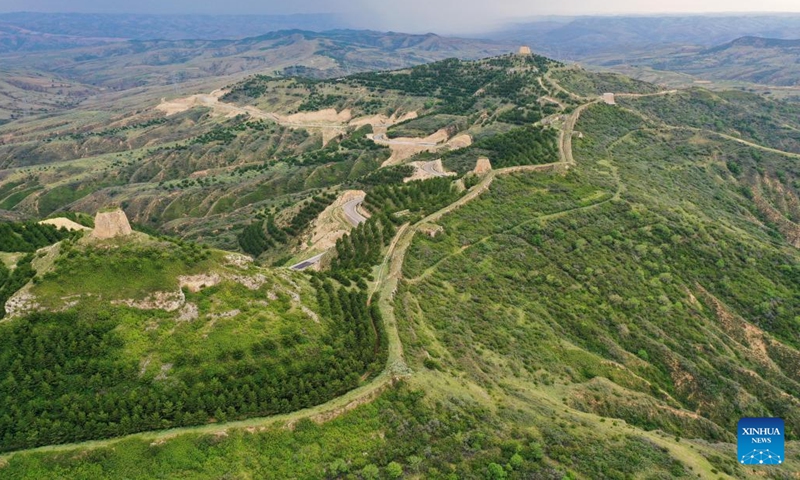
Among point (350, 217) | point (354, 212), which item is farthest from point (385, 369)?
point (354, 212)

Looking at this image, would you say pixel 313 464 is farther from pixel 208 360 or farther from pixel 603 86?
pixel 603 86

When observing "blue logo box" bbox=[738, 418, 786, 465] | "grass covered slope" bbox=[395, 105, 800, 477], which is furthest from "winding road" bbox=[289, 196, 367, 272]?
"blue logo box" bbox=[738, 418, 786, 465]

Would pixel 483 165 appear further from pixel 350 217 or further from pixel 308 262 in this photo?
pixel 308 262

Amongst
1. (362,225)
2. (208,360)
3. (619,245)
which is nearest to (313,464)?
(208,360)

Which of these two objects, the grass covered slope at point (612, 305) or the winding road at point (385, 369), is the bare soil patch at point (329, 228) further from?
the grass covered slope at point (612, 305)

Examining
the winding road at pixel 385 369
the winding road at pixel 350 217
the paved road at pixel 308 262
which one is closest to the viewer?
the winding road at pixel 385 369

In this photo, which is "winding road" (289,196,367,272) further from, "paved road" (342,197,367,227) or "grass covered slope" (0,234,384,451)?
"grass covered slope" (0,234,384,451)

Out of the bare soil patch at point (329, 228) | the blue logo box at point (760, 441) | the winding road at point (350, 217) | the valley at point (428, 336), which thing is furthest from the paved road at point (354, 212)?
the blue logo box at point (760, 441)
